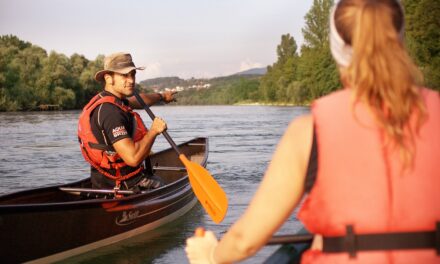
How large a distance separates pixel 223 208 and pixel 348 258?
11.3 feet

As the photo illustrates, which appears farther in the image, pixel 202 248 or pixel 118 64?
pixel 118 64

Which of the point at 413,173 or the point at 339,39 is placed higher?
the point at 339,39

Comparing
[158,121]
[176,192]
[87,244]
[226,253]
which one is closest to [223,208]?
[158,121]

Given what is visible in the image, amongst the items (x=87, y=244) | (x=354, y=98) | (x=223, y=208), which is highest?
(x=354, y=98)

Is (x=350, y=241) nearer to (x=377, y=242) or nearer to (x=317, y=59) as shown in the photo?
(x=377, y=242)

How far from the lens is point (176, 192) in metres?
7.21

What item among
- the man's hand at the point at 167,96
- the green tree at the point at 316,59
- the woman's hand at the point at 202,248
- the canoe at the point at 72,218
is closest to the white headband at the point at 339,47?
the woman's hand at the point at 202,248

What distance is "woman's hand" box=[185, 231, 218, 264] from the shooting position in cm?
155

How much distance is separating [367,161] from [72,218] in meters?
4.23

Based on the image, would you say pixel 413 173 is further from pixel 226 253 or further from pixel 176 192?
pixel 176 192

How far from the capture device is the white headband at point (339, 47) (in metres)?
1.38

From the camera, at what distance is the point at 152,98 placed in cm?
700

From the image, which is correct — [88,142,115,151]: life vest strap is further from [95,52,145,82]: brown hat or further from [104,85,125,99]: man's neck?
[95,52,145,82]: brown hat

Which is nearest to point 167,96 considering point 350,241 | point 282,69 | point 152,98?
point 152,98
